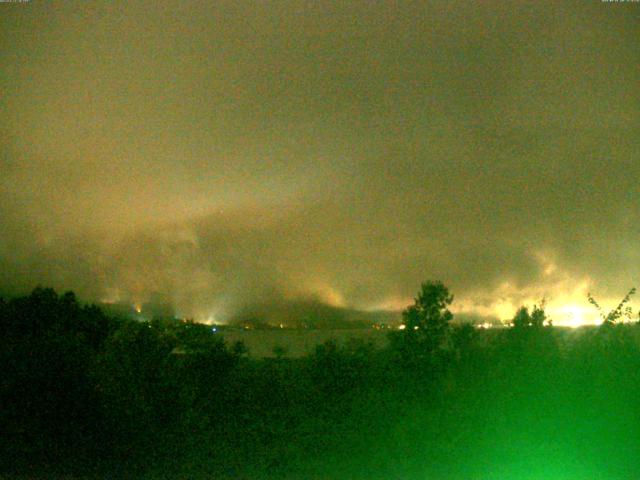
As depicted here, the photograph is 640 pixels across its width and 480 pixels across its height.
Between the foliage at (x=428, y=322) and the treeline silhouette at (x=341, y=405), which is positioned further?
the foliage at (x=428, y=322)

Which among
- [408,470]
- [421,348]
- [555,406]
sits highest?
[421,348]

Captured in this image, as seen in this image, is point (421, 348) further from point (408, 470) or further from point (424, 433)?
point (408, 470)

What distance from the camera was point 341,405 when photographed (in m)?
13.6

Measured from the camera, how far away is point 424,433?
38.7 ft

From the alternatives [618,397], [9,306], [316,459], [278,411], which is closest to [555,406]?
[618,397]

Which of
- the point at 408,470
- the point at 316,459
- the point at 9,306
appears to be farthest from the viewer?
the point at 9,306

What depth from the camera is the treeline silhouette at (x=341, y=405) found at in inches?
436

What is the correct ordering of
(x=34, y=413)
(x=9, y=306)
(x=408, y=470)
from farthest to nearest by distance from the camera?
(x=9, y=306), (x=34, y=413), (x=408, y=470)

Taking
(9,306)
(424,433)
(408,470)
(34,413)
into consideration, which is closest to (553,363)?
(424,433)

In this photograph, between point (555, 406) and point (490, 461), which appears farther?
point (555, 406)

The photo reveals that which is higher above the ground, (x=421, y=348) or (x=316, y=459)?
(x=421, y=348)

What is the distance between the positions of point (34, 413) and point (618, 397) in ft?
Answer: 31.7

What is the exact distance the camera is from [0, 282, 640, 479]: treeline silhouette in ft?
36.4

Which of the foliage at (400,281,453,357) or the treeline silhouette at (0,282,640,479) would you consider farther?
the foliage at (400,281,453,357)
